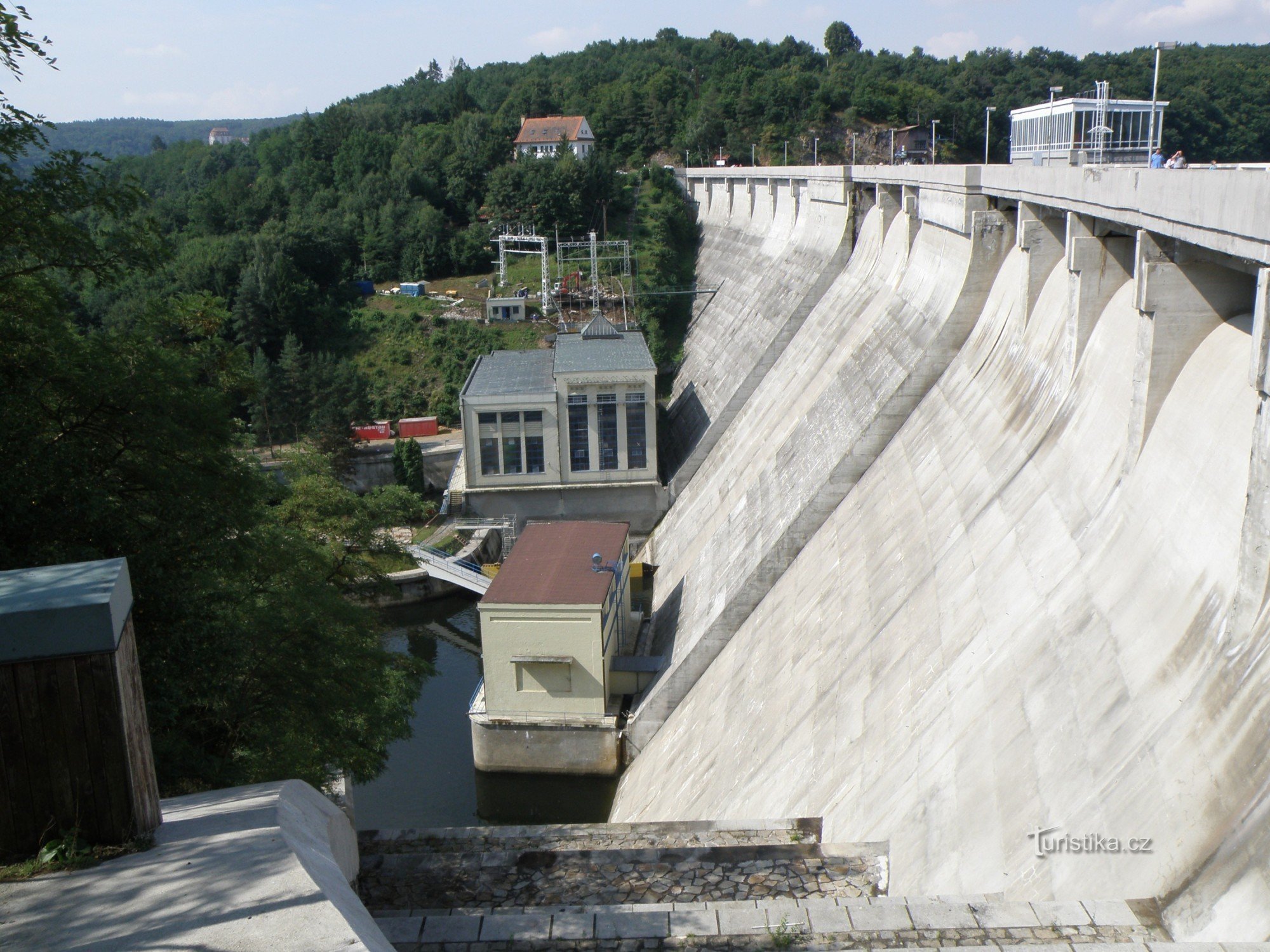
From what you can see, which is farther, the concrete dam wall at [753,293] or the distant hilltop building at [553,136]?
the distant hilltop building at [553,136]

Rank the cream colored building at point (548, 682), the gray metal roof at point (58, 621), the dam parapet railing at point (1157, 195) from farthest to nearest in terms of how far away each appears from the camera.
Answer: the cream colored building at point (548, 682), the dam parapet railing at point (1157, 195), the gray metal roof at point (58, 621)

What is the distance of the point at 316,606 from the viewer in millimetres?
11906

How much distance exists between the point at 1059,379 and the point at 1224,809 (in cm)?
690

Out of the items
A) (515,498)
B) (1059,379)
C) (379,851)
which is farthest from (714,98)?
(379,851)

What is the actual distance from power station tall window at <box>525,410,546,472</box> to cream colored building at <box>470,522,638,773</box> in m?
10.9

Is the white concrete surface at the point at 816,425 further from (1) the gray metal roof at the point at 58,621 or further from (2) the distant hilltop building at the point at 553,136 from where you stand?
(2) the distant hilltop building at the point at 553,136

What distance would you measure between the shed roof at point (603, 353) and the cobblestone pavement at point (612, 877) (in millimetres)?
22728

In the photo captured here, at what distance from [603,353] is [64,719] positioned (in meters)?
28.0

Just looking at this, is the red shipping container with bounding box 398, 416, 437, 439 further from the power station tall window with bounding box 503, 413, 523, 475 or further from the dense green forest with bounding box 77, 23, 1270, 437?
the power station tall window with bounding box 503, 413, 523, 475

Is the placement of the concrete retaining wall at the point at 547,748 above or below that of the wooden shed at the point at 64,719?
below

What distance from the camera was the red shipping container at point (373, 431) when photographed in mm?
40188

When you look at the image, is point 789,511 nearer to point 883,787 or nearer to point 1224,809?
point 883,787

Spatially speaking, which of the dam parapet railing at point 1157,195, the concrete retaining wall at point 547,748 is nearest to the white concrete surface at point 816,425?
the concrete retaining wall at point 547,748

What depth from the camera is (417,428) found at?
138ft
